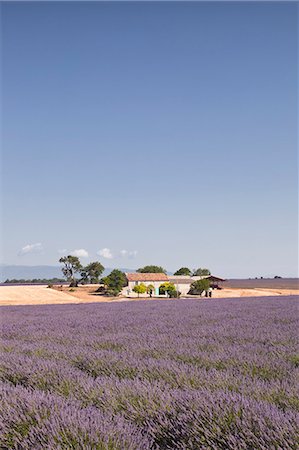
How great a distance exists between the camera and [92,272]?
69.1 m

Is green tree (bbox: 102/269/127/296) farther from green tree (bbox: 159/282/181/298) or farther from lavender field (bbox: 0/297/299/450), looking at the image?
lavender field (bbox: 0/297/299/450)


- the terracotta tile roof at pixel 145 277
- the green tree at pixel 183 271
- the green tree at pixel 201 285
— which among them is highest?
the green tree at pixel 183 271

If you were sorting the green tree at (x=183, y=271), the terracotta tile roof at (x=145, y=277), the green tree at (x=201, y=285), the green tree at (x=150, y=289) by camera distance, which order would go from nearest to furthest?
the green tree at (x=201, y=285)
the green tree at (x=150, y=289)
the terracotta tile roof at (x=145, y=277)
the green tree at (x=183, y=271)

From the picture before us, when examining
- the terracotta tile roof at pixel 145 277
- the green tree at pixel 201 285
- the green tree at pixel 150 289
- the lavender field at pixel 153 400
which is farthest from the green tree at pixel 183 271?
the lavender field at pixel 153 400

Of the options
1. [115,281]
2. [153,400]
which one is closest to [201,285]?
[115,281]

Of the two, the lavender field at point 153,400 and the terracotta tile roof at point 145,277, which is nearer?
the lavender field at point 153,400

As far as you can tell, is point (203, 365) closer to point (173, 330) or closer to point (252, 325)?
point (173, 330)

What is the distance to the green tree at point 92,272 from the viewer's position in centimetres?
6856

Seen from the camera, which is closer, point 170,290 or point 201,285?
point 170,290

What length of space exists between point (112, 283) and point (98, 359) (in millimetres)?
38151

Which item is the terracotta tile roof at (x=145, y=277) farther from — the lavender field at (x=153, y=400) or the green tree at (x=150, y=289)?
the lavender field at (x=153, y=400)

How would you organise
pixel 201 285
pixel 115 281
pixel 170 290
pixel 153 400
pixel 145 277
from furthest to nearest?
1. pixel 145 277
2. pixel 115 281
3. pixel 201 285
4. pixel 170 290
5. pixel 153 400

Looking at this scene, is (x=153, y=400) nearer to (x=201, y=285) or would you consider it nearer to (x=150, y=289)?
(x=201, y=285)

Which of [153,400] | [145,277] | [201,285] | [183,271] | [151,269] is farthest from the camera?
[183,271]
